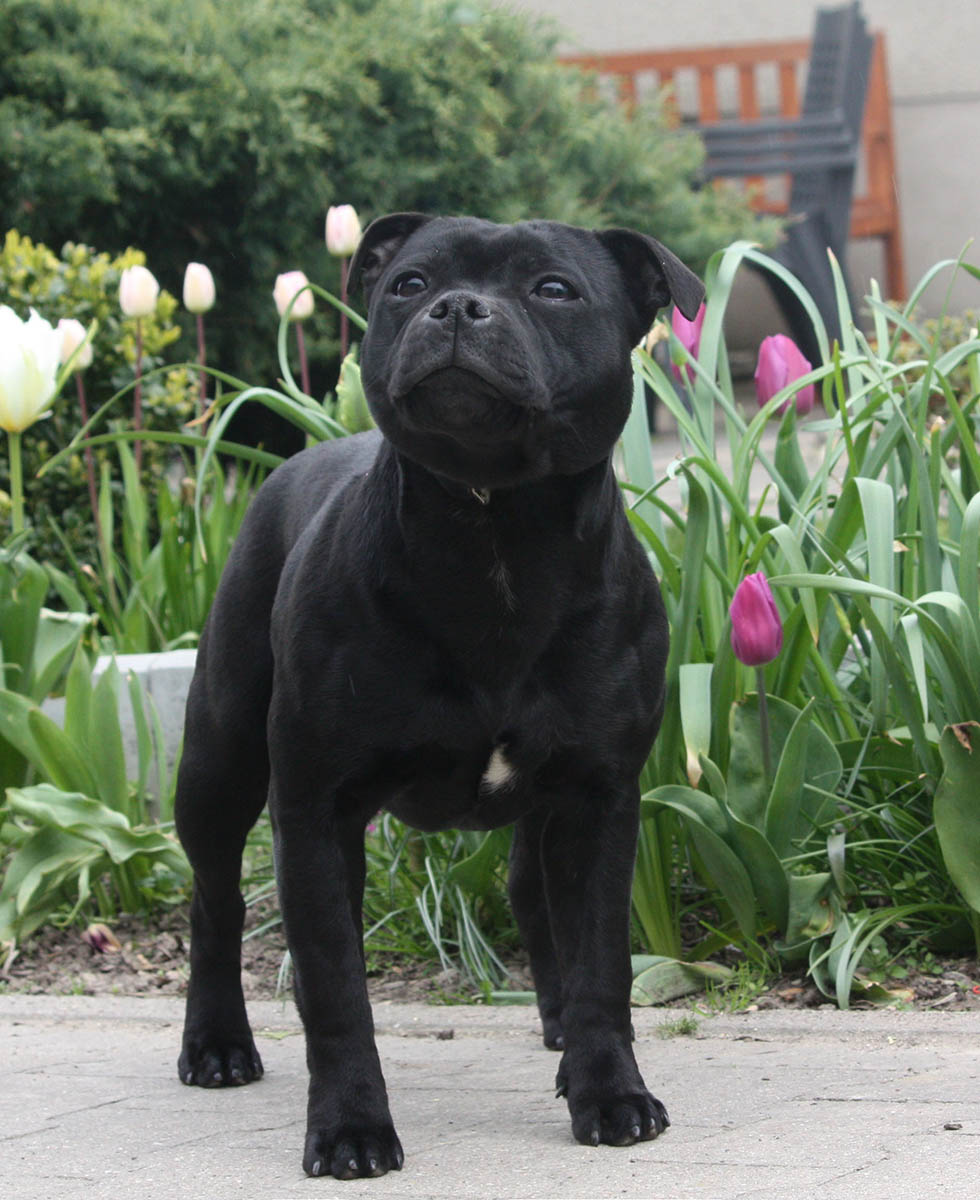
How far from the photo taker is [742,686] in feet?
11.8

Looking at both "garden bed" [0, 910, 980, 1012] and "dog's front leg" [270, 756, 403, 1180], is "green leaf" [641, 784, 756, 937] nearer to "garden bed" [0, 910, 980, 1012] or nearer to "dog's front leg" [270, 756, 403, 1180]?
"garden bed" [0, 910, 980, 1012]

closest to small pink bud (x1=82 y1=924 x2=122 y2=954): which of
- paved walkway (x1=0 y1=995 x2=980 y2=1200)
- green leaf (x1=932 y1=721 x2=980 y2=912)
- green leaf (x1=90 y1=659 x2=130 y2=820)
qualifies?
green leaf (x1=90 y1=659 x2=130 y2=820)

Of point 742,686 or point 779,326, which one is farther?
point 779,326

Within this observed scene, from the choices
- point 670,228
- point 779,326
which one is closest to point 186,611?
point 670,228

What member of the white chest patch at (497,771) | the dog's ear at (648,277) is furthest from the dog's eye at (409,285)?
the white chest patch at (497,771)

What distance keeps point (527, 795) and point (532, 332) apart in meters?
0.73

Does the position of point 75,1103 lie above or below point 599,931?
below

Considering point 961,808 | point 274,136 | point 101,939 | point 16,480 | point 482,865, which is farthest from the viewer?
point 274,136

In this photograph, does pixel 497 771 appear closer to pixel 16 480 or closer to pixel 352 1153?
pixel 352 1153

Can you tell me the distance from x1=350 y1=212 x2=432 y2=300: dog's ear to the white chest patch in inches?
30.4

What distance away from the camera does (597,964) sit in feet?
8.80

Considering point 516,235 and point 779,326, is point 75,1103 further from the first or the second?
point 779,326

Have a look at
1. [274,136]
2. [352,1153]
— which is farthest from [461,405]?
[274,136]

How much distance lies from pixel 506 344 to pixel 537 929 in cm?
135
